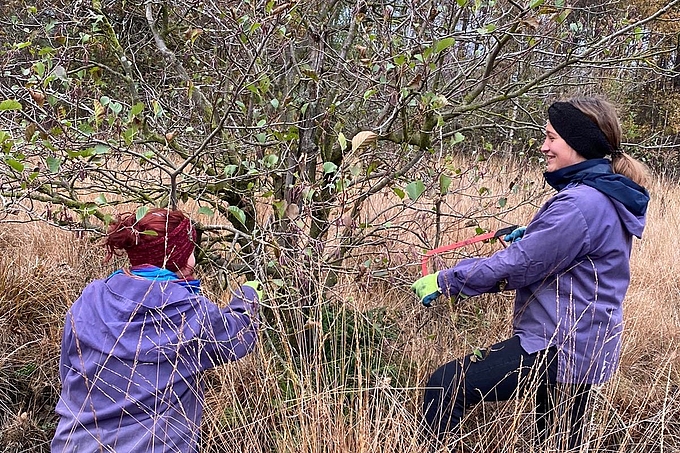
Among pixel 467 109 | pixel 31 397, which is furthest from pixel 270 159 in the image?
pixel 31 397

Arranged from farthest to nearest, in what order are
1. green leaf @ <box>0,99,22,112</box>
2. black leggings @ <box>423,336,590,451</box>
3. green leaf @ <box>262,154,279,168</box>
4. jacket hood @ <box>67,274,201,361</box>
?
1. green leaf @ <box>262,154,279,168</box>
2. black leggings @ <box>423,336,590,451</box>
3. jacket hood @ <box>67,274,201,361</box>
4. green leaf @ <box>0,99,22,112</box>

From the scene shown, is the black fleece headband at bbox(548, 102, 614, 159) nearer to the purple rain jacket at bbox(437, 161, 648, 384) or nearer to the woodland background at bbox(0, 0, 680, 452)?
the purple rain jacket at bbox(437, 161, 648, 384)

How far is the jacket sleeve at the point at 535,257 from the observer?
72.2 inches

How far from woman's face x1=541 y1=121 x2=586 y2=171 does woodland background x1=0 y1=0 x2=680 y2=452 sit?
379mm

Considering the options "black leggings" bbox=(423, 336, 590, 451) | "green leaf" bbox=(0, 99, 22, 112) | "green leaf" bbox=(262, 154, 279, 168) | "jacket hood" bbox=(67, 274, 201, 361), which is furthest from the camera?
"green leaf" bbox=(262, 154, 279, 168)

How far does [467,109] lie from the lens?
2.73 metres

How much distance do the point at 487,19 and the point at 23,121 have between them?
2.20m

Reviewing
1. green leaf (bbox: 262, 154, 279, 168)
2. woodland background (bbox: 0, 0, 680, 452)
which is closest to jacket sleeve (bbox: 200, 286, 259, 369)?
woodland background (bbox: 0, 0, 680, 452)

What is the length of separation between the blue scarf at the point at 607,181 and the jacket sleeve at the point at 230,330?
1197mm

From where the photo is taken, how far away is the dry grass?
1.99 m

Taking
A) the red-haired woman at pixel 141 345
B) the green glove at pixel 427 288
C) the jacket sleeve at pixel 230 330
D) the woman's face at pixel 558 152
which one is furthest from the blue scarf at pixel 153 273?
the woman's face at pixel 558 152

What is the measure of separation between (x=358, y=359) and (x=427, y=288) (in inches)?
14.2

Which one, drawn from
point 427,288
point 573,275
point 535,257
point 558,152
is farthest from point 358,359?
point 558,152

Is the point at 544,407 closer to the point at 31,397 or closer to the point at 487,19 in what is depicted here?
the point at 487,19
